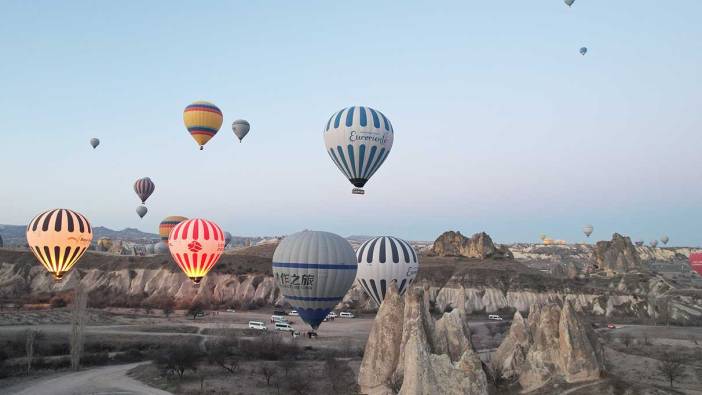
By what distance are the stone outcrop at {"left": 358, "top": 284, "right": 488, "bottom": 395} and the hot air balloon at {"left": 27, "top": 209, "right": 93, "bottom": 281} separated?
3352cm

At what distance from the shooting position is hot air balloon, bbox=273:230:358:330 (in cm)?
3167

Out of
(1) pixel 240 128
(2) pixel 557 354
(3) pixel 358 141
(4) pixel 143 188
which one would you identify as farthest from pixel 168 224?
(2) pixel 557 354

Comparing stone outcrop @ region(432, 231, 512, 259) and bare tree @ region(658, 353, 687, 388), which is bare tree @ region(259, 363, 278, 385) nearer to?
bare tree @ region(658, 353, 687, 388)

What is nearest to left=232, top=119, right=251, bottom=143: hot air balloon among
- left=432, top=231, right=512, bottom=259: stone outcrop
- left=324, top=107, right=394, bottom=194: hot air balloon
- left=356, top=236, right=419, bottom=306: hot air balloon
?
left=324, top=107, right=394, bottom=194: hot air balloon

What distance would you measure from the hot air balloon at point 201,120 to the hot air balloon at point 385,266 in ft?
90.1

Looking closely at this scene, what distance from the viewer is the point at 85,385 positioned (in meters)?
34.7

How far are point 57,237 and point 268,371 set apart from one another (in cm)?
2432

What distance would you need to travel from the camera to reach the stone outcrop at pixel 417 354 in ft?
67.7

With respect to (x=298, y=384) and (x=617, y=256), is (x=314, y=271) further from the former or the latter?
(x=617, y=256)

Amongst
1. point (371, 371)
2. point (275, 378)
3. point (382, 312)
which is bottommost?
point (275, 378)

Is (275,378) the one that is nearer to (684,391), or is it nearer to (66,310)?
(684,391)

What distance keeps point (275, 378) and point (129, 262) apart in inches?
2683

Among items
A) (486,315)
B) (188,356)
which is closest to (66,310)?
(188,356)

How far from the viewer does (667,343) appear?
50.8 metres
